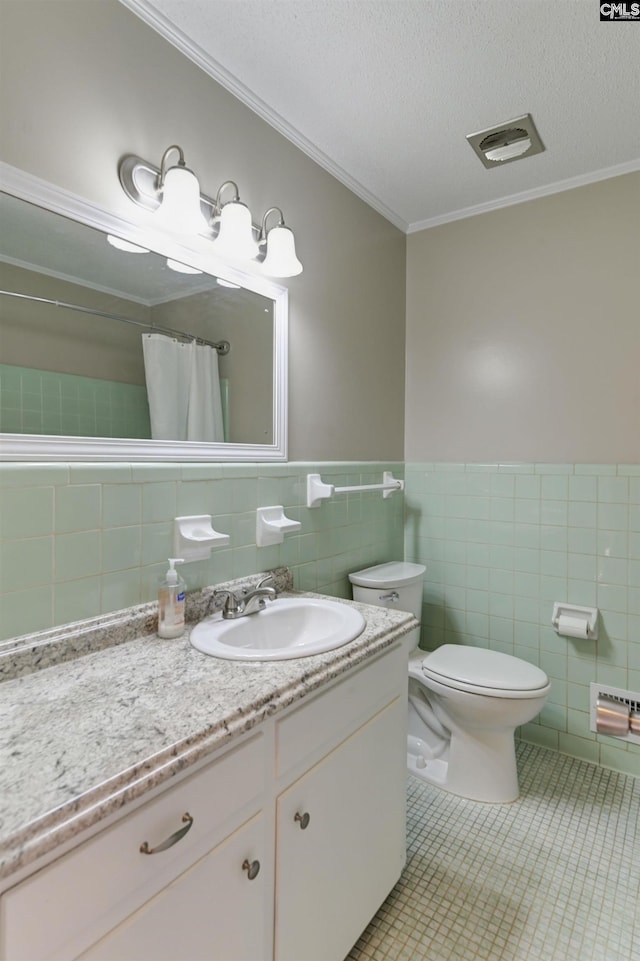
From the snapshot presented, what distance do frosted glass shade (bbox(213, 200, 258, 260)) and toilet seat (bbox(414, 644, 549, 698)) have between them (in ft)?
5.31

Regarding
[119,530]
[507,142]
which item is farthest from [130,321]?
[507,142]

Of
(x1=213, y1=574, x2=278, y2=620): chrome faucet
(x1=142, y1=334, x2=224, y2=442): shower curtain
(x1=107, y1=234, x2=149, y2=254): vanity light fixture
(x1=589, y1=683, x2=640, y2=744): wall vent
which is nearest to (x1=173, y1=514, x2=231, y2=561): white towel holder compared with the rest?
(x1=213, y1=574, x2=278, y2=620): chrome faucet

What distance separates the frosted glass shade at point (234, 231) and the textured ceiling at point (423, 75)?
1.42 feet

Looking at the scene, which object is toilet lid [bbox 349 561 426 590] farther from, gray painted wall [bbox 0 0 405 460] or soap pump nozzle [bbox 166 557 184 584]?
soap pump nozzle [bbox 166 557 184 584]

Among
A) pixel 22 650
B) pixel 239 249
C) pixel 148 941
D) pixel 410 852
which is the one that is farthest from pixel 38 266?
pixel 410 852

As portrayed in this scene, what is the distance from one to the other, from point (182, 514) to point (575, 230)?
2.02 m

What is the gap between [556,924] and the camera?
1.29 meters

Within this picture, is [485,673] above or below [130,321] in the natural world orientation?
below

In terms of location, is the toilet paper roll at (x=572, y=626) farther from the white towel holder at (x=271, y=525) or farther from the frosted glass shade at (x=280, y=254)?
the frosted glass shade at (x=280, y=254)

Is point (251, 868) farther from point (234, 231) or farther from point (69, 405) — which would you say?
point (234, 231)

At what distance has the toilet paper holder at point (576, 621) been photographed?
1.94 metres

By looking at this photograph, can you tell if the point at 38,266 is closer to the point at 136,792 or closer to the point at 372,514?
the point at 136,792

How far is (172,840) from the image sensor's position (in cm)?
70

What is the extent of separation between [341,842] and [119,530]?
0.89 metres
